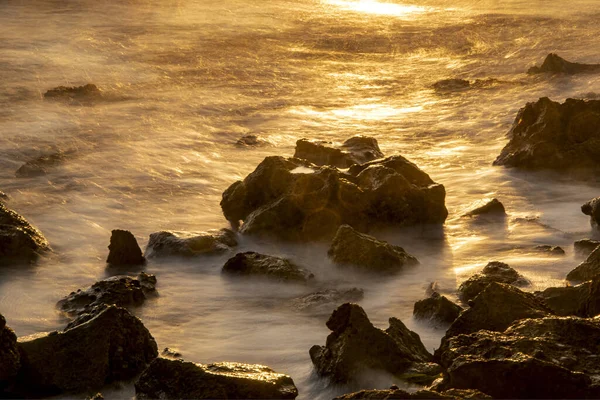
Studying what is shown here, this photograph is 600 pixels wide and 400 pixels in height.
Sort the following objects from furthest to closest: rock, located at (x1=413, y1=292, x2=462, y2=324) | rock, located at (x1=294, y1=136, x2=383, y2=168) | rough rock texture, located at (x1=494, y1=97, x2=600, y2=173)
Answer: rock, located at (x1=294, y1=136, x2=383, y2=168) < rough rock texture, located at (x1=494, y1=97, x2=600, y2=173) < rock, located at (x1=413, y1=292, x2=462, y2=324)

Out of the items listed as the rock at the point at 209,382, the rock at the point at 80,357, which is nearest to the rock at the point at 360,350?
the rock at the point at 209,382

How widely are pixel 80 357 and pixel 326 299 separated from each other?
1.94 meters

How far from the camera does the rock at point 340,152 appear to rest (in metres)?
9.33

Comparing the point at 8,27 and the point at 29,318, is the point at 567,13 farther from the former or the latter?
the point at 29,318

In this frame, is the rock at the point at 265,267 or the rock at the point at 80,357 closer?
the rock at the point at 80,357

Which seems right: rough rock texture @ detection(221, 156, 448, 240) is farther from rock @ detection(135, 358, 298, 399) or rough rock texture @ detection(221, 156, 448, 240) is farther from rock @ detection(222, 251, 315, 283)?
rock @ detection(135, 358, 298, 399)

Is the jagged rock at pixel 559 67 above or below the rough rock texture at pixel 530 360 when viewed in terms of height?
above

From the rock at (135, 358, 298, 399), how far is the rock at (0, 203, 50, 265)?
10.0ft

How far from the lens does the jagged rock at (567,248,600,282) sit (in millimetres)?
5938

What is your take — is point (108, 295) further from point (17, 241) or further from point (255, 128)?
point (255, 128)

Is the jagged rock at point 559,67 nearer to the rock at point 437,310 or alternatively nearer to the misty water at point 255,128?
the misty water at point 255,128

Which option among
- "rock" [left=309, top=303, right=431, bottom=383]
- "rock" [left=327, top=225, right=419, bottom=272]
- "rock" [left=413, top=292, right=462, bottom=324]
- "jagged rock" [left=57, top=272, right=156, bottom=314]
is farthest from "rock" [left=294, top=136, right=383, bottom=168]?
"rock" [left=309, top=303, right=431, bottom=383]

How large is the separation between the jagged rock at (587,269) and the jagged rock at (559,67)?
8869 millimetres

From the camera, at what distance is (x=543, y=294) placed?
5586 millimetres
